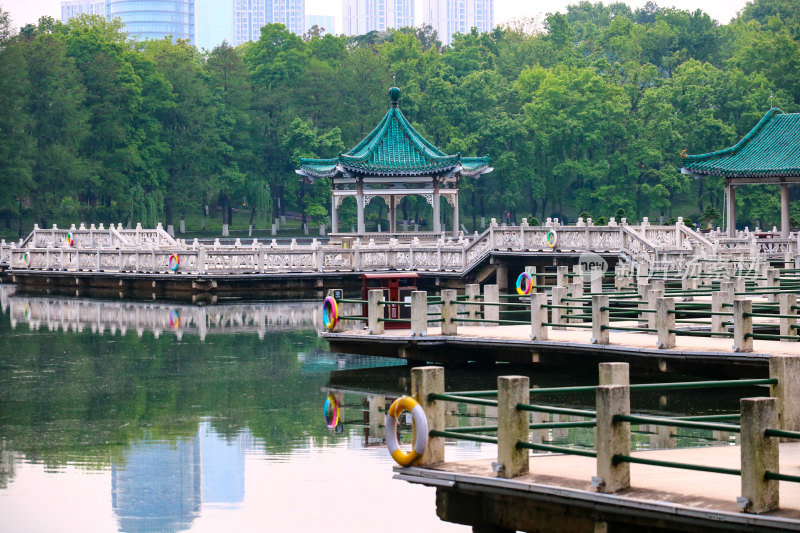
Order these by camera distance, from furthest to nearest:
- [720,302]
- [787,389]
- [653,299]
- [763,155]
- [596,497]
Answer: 1. [763,155]
2. [653,299]
3. [720,302]
4. [787,389]
5. [596,497]

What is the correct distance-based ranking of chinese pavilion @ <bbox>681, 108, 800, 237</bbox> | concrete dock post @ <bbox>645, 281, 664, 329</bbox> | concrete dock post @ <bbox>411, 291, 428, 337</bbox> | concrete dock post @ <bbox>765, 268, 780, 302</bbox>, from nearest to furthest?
concrete dock post @ <bbox>645, 281, 664, 329</bbox>, concrete dock post @ <bbox>411, 291, 428, 337</bbox>, concrete dock post @ <bbox>765, 268, 780, 302</bbox>, chinese pavilion @ <bbox>681, 108, 800, 237</bbox>

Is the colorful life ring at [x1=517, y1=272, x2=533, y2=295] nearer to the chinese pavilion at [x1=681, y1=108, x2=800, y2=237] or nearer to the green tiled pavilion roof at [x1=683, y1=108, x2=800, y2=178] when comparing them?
the chinese pavilion at [x1=681, y1=108, x2=800, y2=237]

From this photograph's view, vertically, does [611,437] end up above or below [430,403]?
below

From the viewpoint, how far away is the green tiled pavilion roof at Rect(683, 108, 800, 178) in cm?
4691

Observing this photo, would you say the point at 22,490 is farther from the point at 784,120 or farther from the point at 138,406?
the point at 784,120

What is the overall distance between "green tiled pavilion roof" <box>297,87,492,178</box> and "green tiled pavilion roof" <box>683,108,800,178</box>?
32.0 ft

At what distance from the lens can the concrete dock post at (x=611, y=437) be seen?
10641mm

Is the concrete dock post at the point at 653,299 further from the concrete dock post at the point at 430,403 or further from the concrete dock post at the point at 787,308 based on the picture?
the concrete dock post at the point at 430,403

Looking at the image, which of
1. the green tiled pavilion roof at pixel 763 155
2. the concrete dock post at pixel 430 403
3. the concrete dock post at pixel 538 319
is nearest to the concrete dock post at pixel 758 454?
the concrete dock post at pixel 430 403

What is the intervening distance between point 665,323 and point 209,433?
735 centimetres

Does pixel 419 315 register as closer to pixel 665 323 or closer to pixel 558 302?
pixel 558 302

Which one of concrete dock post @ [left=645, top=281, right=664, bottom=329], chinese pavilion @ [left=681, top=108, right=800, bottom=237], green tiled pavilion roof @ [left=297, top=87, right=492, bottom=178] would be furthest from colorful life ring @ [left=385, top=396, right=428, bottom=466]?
green tiled pavilion roof @ [left=297, top=87, right=492, bottom=178]

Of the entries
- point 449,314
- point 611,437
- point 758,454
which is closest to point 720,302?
point 449,314

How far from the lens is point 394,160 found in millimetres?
52375
